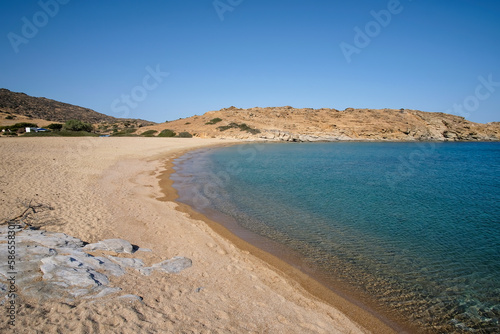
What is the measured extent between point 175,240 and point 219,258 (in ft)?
4.87

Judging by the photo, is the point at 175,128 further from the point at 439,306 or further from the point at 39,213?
the point at 439,306

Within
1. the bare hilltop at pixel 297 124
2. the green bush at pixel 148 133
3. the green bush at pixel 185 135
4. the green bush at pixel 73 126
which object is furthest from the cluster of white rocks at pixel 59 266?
the green bush at pixel 148 133

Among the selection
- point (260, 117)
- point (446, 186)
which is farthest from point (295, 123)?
point (446, 186)

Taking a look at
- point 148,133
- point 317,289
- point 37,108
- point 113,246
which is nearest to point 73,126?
point 148,133

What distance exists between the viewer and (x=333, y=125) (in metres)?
65.4

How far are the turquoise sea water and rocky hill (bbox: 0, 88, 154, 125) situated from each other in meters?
65.4

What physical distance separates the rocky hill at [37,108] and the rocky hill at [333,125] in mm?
26225

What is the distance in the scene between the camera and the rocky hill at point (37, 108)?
6034 centimetres

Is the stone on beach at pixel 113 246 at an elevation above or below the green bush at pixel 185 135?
below

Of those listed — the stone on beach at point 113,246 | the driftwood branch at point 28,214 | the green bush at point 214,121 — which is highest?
the green bush at point 214,121

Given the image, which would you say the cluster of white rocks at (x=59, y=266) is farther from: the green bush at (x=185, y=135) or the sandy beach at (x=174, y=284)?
the green bush at (x=185, y=135)

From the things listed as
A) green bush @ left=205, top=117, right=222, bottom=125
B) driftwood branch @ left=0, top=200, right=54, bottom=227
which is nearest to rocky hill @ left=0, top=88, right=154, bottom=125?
green bush @ left=205, top=117, right=222, bottom=125

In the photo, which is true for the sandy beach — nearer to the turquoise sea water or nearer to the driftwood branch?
the driftwood branch

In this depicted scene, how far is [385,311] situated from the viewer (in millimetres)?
4832
